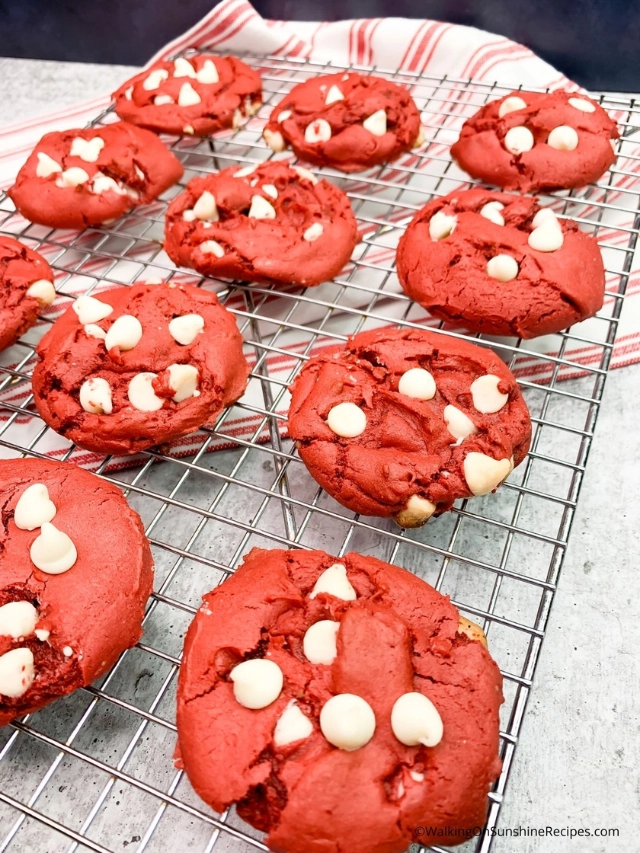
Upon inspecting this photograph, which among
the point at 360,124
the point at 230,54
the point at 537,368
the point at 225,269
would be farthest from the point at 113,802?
the point at 230,54

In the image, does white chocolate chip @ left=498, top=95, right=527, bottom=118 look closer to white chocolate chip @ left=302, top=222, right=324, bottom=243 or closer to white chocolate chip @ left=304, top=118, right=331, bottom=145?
white chocolate chip @ left=304, top=118, right=331, bottom=145

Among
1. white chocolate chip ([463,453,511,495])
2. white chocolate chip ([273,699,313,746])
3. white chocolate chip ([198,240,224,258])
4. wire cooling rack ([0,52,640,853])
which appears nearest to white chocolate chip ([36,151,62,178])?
wire cooling rack ([0,52,640,853])

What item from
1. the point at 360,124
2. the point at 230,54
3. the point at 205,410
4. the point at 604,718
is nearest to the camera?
the point at 604,718

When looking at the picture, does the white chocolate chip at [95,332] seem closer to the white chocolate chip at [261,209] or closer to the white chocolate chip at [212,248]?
the white chocolate chip at [212,248]

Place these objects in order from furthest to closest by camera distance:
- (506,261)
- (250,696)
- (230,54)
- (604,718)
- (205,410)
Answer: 1. (230,54)
2. (506,261)
3. (205,410)
4. (604,718)
5. (250,696)

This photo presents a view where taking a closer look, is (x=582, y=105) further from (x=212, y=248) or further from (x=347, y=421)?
(x=347, y=421)

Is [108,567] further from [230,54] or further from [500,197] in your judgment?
[230,54]

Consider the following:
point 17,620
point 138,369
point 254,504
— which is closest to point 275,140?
point 138,369
